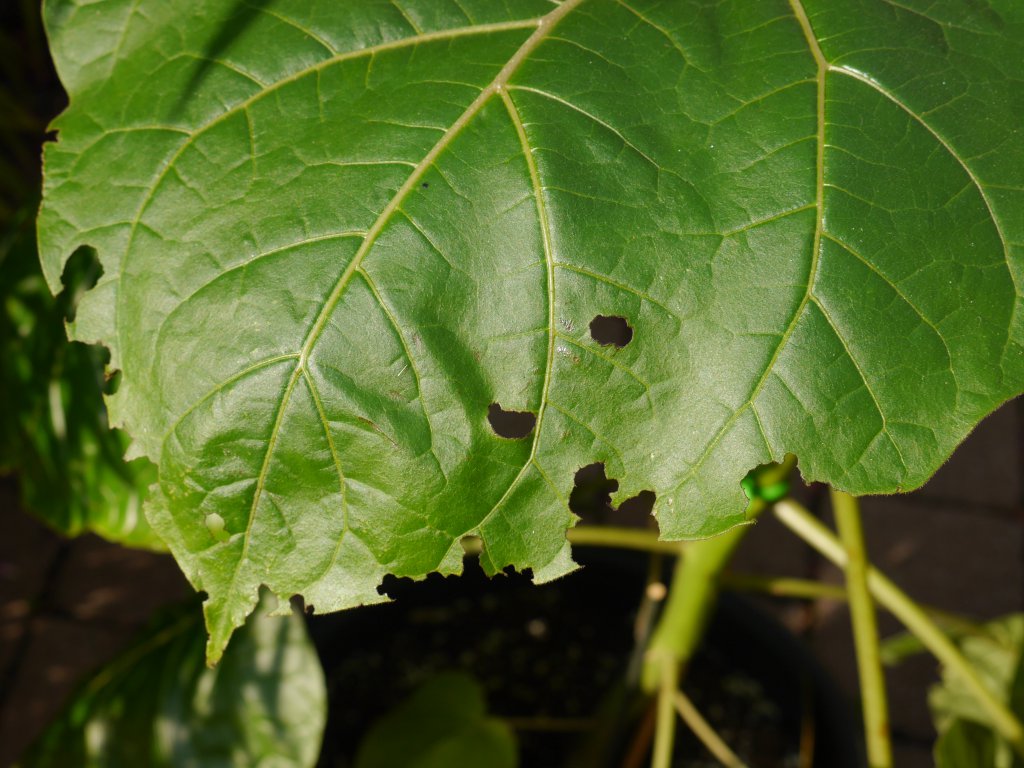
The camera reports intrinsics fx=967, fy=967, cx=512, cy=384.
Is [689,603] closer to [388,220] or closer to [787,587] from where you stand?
[787,587]

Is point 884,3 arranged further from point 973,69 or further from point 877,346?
point 877,346

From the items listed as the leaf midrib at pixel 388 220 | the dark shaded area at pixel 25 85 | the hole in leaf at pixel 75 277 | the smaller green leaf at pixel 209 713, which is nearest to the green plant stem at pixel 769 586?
the smaller green leaf at pixel 209 713

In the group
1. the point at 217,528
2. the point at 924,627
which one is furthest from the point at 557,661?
the point at 217,528

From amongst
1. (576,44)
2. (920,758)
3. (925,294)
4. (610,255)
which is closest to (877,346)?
(925,294)

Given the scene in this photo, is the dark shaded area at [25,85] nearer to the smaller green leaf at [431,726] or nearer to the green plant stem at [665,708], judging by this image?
the smaller green leaf at [431,726]

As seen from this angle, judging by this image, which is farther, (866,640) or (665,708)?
(665,708)
